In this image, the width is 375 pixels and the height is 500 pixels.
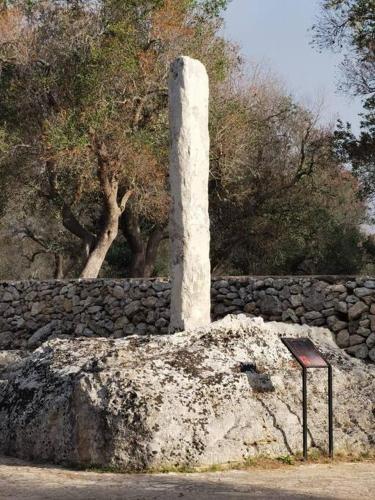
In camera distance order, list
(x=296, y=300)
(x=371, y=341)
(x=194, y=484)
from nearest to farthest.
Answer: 1. (x=194, y=484)
2. (x=371, y=341)
3. (x=296, y=300)

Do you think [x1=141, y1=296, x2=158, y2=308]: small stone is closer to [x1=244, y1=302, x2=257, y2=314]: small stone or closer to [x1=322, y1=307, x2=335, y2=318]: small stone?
[x1=244, y1=302, x2=257, y2=314]: small stone

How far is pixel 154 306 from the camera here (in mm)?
17312

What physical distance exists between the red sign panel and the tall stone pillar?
2.14 metres

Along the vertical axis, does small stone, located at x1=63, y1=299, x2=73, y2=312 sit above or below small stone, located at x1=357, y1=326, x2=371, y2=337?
above

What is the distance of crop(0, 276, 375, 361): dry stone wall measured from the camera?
49.7ft

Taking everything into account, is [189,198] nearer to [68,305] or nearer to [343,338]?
[343,338]

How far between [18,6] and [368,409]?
661 inches

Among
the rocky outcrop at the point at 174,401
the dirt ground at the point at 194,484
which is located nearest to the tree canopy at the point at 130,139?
the rocky outcrop at the point at 174,401

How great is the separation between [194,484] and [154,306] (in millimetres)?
9663

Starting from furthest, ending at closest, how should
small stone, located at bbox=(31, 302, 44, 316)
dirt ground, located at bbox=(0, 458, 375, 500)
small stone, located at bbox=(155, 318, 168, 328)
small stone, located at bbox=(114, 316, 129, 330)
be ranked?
small stone, located at bbox=(31, 302, 44, 316), small stone, located at bbox=(114, 316, 129, 330), small stone, located at bbox=(155, 318, 168, 328), dirt ground, located at bbox=(0, 458, 375, 500)

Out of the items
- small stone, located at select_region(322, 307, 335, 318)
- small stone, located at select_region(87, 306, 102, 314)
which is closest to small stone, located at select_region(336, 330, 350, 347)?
small stone, located at select_region(322, 307, 335, 318)

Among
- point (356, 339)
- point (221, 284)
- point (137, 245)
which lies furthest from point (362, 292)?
point (137, 245)

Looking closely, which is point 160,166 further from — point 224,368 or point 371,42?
point 224,368

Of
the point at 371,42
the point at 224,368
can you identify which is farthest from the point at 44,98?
the point at 224,368
